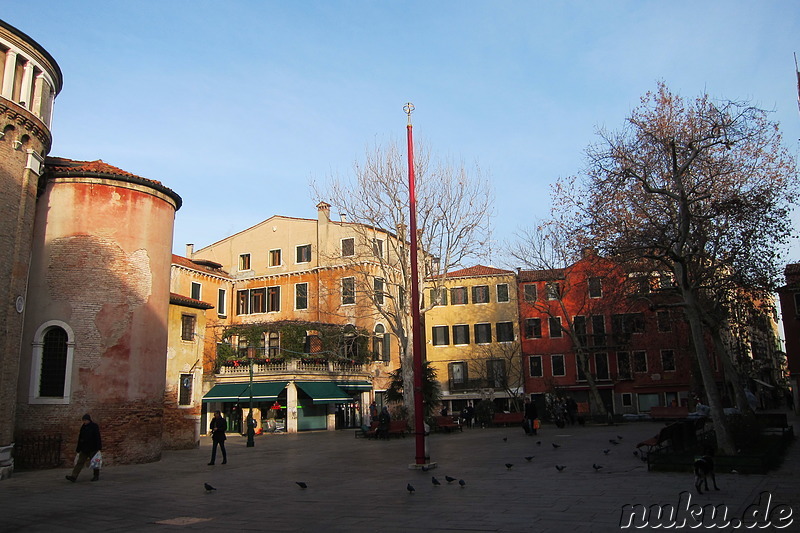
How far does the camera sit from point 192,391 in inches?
1158

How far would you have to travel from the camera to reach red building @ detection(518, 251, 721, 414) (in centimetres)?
4278

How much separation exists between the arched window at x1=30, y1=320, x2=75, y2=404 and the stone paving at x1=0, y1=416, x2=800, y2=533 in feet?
7.33

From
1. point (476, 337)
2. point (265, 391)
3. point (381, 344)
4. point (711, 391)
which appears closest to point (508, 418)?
point (381, 344)

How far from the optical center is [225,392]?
126ft

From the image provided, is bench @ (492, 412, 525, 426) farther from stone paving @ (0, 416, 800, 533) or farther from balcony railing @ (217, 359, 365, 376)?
stone paving @ (0, 416, 800, 533)

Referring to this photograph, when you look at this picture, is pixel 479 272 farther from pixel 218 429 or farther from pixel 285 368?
pixel 218 429

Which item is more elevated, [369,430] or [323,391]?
[323,391]

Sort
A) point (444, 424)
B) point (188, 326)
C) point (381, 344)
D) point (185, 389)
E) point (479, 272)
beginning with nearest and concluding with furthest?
point (185, 389)
point (188, 326)
point (444, 424)
point (381, 344)
point (479, 272)

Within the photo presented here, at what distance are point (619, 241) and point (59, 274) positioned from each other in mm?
16499

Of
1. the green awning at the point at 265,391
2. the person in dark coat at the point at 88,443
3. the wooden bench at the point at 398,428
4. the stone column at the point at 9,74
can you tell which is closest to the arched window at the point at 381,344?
the green awning at the point at 265,391

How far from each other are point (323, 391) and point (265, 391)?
342 centimetres

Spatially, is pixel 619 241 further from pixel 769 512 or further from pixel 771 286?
pixel 769 512

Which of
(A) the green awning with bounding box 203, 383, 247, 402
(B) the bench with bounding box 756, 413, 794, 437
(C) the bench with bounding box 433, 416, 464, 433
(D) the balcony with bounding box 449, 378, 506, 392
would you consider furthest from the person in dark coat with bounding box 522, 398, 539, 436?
(A) the green awning with bounding box 203, 383, 247, 402

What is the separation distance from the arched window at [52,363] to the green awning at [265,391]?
1855cm
